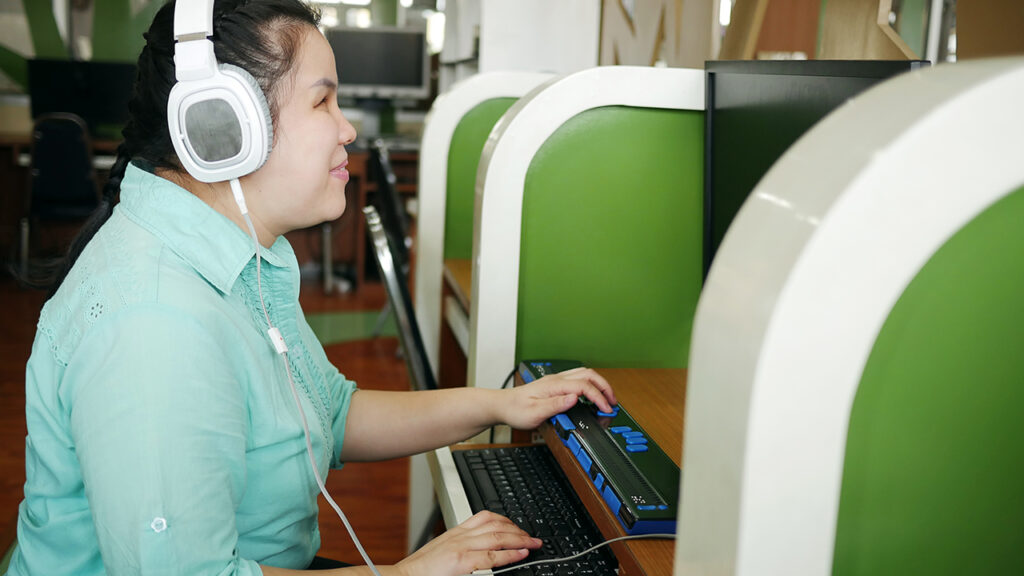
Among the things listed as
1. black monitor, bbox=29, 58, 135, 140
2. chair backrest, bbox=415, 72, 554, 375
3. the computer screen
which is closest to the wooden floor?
chair backrest, bbox=415, 72, 554, 375

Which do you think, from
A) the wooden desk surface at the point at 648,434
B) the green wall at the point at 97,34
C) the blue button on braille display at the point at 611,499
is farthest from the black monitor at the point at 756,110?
the green wall at the point at 97,34

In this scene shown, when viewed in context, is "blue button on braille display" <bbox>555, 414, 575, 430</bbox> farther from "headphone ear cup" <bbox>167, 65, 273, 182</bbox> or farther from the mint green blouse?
"headphone ear cup" <bbox>167, 65, 273, 182</bbox>

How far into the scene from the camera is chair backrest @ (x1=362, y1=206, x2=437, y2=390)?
1.42m

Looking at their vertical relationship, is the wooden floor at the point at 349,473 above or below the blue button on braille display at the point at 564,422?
below

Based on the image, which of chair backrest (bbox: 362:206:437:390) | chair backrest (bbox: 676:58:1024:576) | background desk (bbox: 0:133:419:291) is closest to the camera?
chair backrest (bbox: 676:58:1024:576)

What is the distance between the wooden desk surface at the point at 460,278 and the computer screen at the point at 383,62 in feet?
12.3

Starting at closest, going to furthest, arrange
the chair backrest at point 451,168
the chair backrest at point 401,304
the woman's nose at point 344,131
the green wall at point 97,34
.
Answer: the woman's nose at point 344,131 < the chair backrest at point 401,304 < the chair backrest at point 451,168 < the green wall at point 97,34

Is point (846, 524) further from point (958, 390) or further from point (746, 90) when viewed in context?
point (746, 90)

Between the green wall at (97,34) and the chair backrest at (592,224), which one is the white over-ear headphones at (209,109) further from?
the green wall at (97,34)

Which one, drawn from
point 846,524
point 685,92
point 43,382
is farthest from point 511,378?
point 846,524

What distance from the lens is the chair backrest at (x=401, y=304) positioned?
1421mm

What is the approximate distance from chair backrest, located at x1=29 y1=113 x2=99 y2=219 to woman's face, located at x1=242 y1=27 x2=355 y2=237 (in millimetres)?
4413

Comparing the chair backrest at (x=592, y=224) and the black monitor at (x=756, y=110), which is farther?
the chair backrest at (x=592, y=224)

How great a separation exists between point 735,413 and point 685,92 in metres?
0.82
